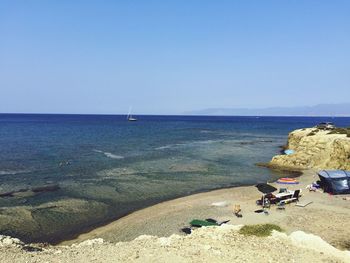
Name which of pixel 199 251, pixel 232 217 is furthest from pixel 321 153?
pixel 199 251

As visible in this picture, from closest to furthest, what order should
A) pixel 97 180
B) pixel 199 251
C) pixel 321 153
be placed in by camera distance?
1. pixel 199 251
2. pixel 97 180
3. pixel 321 153

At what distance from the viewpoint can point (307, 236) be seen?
20.8m

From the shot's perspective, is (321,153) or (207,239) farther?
(321,153)

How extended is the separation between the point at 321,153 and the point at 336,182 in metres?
18.4

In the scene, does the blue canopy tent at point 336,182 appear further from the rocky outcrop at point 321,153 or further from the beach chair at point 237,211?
the beach chair at point 237,211

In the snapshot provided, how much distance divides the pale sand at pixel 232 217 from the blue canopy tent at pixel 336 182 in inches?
49.4

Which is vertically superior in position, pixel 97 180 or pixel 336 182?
pixel 336 182

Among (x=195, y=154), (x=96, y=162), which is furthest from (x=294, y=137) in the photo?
(x=96, y=162)

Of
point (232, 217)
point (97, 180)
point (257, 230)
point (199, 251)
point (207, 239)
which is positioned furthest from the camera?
point (97, 180)

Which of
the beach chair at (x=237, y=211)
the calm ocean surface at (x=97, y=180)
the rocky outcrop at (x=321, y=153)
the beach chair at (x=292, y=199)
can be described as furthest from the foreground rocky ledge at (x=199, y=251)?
the rocky outcrop at (x=321, y=153)

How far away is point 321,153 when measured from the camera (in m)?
54.1

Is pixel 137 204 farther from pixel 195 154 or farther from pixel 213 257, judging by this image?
pixel 195 154

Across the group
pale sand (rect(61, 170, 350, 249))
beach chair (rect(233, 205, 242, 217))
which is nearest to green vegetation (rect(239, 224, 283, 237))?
pale sand (rect(61, 170, 350, 249))

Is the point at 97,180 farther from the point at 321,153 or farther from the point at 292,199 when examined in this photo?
the point at 321,153
